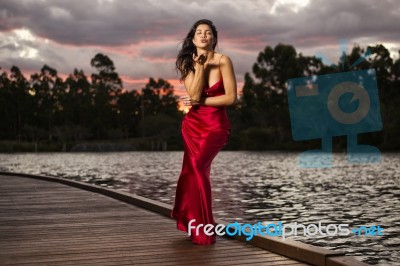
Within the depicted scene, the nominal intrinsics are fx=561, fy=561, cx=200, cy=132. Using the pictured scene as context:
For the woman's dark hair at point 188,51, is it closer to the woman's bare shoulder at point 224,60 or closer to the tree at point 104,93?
the woman's bare shoulder at point 224,60

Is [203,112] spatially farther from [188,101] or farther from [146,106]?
[146,106]

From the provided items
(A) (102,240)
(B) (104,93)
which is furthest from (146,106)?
(A) (102,240)

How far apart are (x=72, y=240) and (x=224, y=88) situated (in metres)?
1.99

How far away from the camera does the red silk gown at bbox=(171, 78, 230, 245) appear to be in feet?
16.0

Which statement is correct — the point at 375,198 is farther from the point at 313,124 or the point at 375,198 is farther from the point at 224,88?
the point at 313,124

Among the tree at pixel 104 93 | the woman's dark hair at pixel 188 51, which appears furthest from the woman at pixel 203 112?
the tree at pixel 104 93

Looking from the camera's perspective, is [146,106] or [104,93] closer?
[104,93]

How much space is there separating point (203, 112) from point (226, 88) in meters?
0.30

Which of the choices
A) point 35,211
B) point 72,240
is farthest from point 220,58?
point 35,211

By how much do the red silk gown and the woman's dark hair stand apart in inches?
10.0

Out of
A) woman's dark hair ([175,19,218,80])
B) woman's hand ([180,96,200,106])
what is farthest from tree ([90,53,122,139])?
woman's hand ([180,96,200,106])

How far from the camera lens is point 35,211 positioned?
7.56 m

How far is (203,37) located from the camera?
4895 mm

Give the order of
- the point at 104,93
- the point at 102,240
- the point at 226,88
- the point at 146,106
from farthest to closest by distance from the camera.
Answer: the point at 146,106, the point at 104,93, the point at 102,240, the point at 226,88
